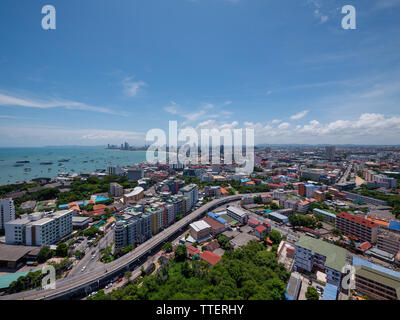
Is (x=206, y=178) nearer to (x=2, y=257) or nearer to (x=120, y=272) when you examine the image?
(x=120, y=272)

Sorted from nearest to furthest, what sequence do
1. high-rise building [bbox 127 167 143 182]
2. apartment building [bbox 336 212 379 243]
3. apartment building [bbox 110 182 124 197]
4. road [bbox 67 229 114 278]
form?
road [bbox 67 229 114 278], apartment building [bbox 336 212 379 243], apartment building [bbox 110 182 124 197], high-rise building [bbox 127 167 143 182]

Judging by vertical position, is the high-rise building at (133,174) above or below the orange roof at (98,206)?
above

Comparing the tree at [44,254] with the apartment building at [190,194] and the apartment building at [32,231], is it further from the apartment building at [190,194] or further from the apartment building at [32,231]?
the apartment building at [190,194]

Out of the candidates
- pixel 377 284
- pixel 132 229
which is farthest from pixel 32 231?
pixel 377 284

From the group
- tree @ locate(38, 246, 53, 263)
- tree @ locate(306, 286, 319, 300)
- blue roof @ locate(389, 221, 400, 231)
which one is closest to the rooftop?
tree @ locate(306, 286, 319, 300)

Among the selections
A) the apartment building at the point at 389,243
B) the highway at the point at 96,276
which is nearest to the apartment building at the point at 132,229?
the highway at the point at 96,276

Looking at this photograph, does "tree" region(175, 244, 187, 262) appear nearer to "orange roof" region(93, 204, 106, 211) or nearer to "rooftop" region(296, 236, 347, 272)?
"rooftop" region(296, 236, 347, 272)
